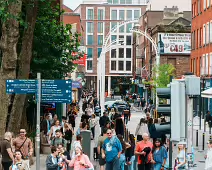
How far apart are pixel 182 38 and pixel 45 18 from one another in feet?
175

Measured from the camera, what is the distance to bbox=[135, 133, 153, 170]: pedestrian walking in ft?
56.3

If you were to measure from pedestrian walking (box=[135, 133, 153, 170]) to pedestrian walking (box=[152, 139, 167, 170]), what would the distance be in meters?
0.17

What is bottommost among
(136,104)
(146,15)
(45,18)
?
(136,104)

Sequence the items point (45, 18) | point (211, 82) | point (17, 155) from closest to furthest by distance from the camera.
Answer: point (17, 155) < point (45, 18) < point (211, 82)

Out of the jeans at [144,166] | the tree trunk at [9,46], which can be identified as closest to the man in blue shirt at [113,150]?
the jeans at [144,166]

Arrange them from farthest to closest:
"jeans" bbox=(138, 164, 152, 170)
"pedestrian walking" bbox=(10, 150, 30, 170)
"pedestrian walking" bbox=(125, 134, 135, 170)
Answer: "pedestrian walking" bbox=(125, 134, 135, 170) < "jeans" bbox=(138, 164, 152, 170) < "pedestrian walking" bbox=(10, 150, 30, 170)

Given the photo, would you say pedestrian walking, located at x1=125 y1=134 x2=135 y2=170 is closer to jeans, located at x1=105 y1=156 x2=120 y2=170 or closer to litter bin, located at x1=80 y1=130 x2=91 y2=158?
jeans, located at x1=105 y1=156 x2=120 y2=170

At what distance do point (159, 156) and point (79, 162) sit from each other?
8.03 feet

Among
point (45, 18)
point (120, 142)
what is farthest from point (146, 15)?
point (120, 142)

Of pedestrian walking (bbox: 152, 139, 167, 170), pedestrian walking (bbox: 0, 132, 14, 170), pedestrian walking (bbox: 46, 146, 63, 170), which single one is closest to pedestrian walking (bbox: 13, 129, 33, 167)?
pedestrian walking (bbox: 0, 132, 14, 170)

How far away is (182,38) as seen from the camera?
80125 millimetres

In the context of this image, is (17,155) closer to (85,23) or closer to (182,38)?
(182,38)

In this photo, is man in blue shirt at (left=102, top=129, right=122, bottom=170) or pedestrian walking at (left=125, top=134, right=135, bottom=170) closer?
man in blue shirt at (left=102, top=129, right=122, bottom=170)

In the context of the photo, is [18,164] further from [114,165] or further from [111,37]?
[111,37]
